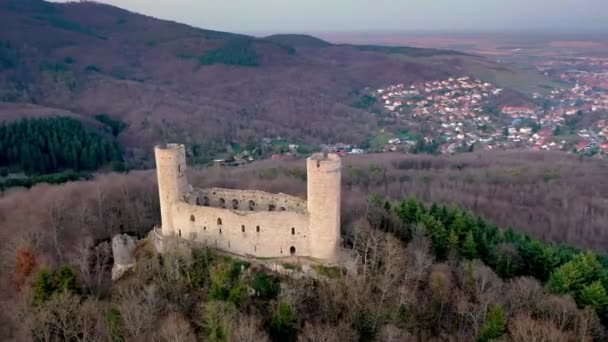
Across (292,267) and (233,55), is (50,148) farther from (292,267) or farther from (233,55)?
(233,55)

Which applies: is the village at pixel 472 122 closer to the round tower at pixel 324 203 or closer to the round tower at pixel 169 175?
the round tower at pixel 169 175

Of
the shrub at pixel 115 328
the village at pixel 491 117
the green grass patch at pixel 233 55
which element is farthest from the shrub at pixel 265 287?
the green grass patch at pixel 233 55

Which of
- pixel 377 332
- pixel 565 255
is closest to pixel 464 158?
pixel 565 255

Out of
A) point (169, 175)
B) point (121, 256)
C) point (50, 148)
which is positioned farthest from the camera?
point (50, 148)

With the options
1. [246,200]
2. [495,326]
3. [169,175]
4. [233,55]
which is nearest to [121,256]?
[169,175]

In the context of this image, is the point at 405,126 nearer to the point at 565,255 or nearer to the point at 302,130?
the point at 302,130

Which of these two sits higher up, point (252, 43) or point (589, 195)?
point (252, 43)

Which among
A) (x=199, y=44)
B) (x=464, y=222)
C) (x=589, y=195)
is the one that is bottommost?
(x=589, y=195)
